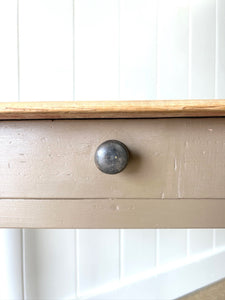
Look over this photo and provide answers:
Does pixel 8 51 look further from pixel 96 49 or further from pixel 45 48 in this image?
pixel 96 49

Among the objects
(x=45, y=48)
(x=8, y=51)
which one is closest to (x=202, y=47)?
(x=45, y=48)

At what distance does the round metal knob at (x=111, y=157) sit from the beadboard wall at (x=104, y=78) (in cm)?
48

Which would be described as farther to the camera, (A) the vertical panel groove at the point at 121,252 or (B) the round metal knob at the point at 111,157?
(A) the vertical panel groove at the point at 121,252

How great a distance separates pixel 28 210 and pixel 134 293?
665 mm

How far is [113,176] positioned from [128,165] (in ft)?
0.08

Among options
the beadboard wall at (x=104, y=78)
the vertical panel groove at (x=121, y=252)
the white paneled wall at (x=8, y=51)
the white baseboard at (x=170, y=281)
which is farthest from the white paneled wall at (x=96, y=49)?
the white baseboard at (x=170, y=281)

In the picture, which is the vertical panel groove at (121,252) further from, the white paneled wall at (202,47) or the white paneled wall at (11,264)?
the white paneled wall at (202,47)

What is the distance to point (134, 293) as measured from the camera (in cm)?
82

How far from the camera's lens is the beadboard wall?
2.35 ft

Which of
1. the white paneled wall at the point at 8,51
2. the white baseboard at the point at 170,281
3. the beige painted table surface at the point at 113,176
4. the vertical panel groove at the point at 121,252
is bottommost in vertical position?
the white baseboard at the point at 170,281

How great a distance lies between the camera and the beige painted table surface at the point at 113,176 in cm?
31

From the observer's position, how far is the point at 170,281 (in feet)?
2.82

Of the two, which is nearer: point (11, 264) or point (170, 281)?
point (11, 264)

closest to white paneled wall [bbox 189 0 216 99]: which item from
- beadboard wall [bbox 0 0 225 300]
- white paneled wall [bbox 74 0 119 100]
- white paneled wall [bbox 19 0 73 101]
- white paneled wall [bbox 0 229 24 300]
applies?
beadboard wall [bbox 0 0 225 300]
